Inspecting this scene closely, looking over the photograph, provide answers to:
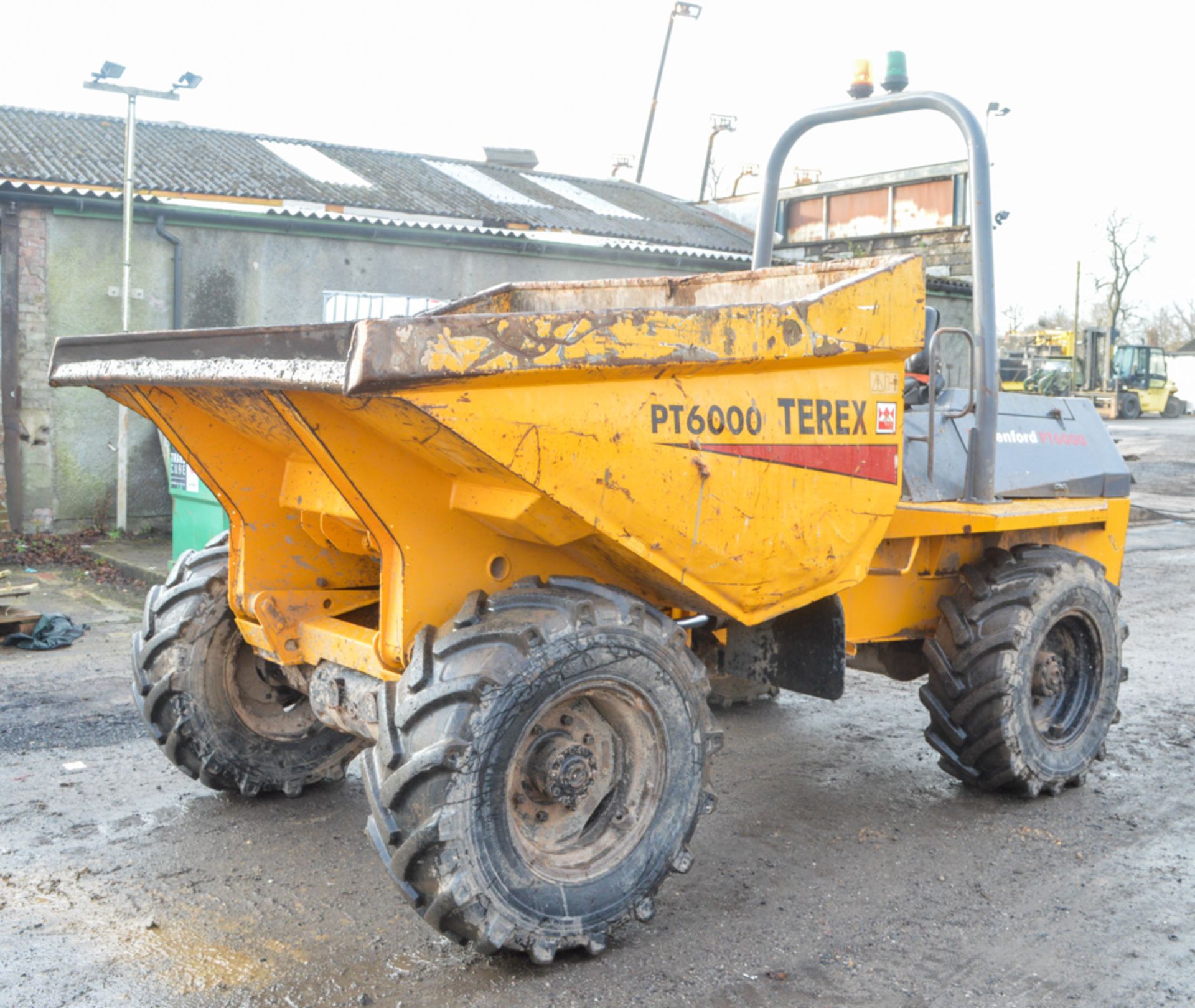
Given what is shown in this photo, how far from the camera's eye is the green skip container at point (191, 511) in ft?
28.1

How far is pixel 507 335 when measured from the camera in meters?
2.79

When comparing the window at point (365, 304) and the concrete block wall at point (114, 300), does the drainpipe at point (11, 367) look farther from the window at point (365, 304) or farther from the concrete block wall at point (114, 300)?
the window at point (365, 304)

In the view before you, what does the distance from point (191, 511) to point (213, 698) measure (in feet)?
16.2

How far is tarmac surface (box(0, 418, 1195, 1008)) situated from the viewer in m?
3.17

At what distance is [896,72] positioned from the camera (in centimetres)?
483

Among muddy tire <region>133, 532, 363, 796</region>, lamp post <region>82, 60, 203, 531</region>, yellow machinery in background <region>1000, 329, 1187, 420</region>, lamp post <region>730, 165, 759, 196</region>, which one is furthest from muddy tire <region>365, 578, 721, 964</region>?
yellow machinery in background <region>1000, 329, 1187, 420</region>

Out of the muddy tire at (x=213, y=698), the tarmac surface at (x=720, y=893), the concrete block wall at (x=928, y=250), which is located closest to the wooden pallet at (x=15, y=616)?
the tarmac surface at (x=720, y=893)

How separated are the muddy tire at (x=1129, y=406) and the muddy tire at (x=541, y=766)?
1455 inches

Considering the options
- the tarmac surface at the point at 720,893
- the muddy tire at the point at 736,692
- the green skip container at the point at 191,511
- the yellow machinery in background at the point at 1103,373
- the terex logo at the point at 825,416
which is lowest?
the tarmac surface at the point at 720,893

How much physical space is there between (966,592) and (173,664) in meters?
3.03

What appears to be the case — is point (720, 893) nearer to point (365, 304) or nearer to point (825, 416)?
point (825, 416)

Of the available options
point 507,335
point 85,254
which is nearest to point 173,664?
point 507,335

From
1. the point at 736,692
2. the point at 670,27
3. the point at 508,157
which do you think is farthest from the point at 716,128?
the point at 736,692

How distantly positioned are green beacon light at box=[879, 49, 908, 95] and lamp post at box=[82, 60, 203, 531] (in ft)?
26.7
